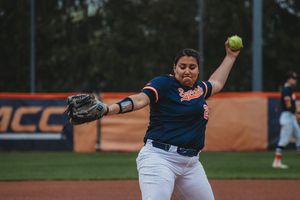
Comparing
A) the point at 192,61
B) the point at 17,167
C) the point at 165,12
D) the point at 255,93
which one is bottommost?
the point at 17,167

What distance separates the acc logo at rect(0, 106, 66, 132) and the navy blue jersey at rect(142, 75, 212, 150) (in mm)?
10453

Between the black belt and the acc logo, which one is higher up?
the black belt

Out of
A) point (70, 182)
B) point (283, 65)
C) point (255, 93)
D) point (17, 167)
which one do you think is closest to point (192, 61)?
point (70, 182)

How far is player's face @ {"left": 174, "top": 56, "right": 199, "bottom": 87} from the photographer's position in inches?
149

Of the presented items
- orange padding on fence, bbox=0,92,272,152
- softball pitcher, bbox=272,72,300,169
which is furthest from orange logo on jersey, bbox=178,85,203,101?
orange padding on fence, bbox=0,92,272,152

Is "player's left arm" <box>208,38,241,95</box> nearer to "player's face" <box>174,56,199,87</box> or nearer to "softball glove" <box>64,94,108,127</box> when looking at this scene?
"player's face" <box>174,56,199,87</box>

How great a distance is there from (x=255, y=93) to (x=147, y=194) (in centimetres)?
1104

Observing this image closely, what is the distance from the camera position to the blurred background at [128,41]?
27.6 m

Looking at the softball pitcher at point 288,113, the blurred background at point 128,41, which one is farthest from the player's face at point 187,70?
the blurred background at point 128,41

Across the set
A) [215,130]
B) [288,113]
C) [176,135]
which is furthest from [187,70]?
[215,130]

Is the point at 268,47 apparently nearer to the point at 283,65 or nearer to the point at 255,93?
the point at 283,65

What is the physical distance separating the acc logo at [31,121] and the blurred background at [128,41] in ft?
43.4

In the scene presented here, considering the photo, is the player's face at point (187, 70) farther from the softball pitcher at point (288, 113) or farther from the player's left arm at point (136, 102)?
the softball pitcher at point (288, 113)

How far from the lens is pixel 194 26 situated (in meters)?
30.1
